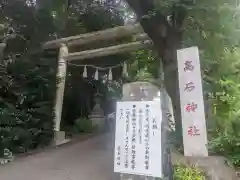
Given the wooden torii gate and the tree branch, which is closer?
the tree branch

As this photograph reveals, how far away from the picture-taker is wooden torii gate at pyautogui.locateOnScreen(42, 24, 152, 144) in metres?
9.97

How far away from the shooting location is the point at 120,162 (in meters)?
4.62

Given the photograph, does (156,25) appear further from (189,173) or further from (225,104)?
(189,173)

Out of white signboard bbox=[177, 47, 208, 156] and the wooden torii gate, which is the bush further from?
white signboard bbox=[177, 47, 208, 156]

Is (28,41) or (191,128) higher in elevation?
(28,41)

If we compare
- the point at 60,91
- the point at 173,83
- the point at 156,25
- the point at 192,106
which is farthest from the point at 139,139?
the point at 60,91

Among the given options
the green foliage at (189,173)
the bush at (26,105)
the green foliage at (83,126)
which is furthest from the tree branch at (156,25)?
the green foliage at (83,126)

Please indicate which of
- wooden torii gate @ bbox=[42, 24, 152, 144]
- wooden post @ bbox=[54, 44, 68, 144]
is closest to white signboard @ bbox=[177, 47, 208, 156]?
wooden torii gate @ bbox=[42, 24, 152, 144]

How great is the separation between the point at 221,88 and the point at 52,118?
516 centimetres

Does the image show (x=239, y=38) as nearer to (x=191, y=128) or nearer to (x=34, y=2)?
(x=191, y=128)

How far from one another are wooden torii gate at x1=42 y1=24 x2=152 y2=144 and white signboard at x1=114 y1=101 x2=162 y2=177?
18.0ft

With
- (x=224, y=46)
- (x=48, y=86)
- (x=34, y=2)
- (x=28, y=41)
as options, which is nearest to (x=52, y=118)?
(x=48, y=86)

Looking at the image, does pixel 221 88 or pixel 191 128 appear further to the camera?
pixel 221 88

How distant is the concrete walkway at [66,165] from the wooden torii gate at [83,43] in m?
1.47
